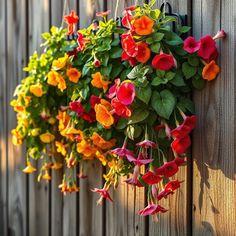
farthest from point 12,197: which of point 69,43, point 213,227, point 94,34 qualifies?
point 213,227

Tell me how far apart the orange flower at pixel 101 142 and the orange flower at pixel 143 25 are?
375 mm

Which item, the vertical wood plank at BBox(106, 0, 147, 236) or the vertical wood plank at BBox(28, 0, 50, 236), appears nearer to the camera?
the vertical wood plank at BBox(106, 0, 147, 236)

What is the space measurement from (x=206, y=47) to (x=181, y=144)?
10.9 inches

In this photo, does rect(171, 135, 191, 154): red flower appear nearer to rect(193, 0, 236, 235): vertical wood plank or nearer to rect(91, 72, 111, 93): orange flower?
rect(193, 0, 236, 235): vertical wood plank

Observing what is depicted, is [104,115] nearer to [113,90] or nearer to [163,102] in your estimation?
[113,90]

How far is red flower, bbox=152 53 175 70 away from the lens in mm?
Result: 1434

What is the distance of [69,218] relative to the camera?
223 centimetres

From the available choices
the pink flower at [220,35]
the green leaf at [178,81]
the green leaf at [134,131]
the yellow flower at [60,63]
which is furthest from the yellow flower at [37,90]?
the pink flower at [220,35]

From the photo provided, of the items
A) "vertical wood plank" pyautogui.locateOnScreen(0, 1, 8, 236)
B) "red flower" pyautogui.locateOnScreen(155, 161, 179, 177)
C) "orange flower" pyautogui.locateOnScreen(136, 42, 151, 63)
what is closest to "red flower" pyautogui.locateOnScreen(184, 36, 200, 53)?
"orange flower" pyautogui.locateOnScreen(136, 42, 151, 63)

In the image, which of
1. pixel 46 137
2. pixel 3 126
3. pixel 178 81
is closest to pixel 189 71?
pixel 178 81

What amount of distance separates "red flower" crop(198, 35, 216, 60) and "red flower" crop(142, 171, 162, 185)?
35 centimetres

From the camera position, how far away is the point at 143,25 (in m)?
1.43

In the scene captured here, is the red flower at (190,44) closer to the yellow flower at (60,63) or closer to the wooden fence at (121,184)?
the wooden fence at (121,184)

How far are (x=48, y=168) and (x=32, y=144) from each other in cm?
15
